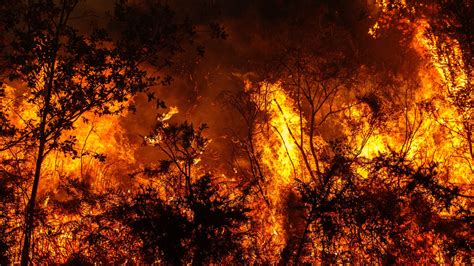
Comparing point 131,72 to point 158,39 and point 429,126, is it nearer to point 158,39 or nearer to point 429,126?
point 158,39

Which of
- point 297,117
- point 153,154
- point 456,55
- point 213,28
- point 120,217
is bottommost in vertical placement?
point 120,217

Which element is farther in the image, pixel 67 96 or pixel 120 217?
pixel 67 96

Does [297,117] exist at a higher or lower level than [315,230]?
higher

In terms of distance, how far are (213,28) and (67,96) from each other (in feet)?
14.6

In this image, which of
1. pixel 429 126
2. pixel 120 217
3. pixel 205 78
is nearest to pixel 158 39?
→ pixel 120 217

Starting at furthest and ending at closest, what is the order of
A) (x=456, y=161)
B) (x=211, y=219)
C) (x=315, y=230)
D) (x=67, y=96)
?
(x=456, y=161), (x=67, y=96), (x=315, y=230), (x=211, y=219)

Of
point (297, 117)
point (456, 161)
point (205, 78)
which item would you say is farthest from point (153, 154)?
point (456, 161)

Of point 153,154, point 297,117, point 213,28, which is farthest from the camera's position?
point 153,154

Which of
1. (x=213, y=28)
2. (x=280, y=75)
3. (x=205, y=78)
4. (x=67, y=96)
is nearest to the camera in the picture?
(x=213, y=28)

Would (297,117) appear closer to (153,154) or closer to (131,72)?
(131,72)

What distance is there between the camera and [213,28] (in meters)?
10.1

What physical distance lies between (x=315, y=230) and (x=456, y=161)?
19.5 m

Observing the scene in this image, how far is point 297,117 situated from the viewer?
28.3 meters

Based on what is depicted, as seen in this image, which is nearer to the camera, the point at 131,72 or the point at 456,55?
the point at 131,72
